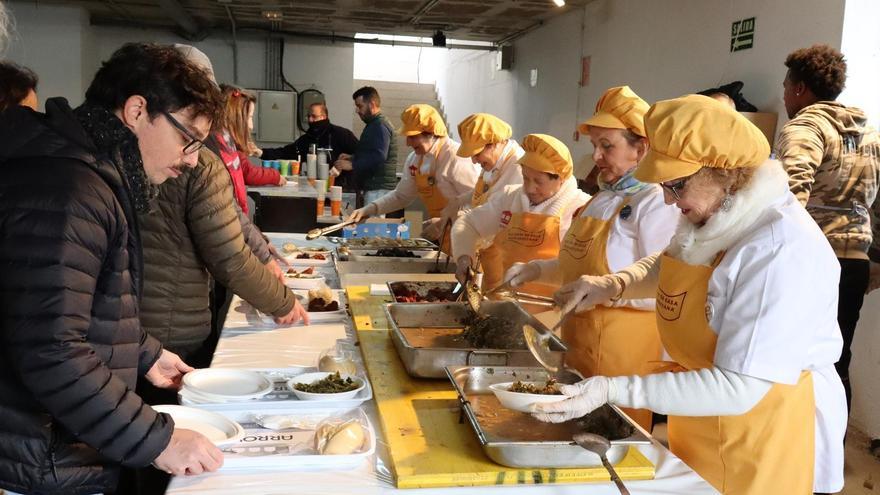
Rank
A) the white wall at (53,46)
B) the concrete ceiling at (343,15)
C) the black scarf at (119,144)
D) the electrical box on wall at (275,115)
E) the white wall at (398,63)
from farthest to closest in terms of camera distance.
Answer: the white wall at (398,63) → the electrical box on wall at (275,115) → the white wall at (53,46) → the concrete ceiling at (343,15) → the black scarf at (119,144)

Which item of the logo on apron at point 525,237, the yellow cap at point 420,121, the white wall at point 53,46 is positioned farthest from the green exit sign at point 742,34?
the white wall at point 53,46

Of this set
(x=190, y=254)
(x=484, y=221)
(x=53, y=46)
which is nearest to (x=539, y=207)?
(x=484, y=221)

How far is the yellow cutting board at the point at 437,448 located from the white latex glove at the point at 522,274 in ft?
2.73

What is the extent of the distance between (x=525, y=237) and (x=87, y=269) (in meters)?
2.12

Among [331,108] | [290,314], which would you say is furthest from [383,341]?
[331,108]

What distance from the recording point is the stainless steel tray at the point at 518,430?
4.43 feet

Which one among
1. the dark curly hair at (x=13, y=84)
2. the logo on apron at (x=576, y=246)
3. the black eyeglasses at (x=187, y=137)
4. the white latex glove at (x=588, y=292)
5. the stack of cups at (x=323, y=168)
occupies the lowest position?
the white latex glove at (x=588, y=292)

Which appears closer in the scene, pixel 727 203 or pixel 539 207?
pixel 727 203

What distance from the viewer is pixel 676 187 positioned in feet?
5.07

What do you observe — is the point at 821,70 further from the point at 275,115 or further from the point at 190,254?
the point at 275,115

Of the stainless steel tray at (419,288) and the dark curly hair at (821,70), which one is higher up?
the dark curly hair at (821,70)

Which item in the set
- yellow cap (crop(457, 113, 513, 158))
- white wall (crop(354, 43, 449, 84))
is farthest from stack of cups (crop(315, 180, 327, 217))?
white wall (crop(354, 43, 449, 84))

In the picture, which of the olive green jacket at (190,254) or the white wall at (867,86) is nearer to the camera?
the olive green jacket at (190,254)

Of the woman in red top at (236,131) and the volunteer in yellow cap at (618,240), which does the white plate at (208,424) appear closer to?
the volunteer in yellow cap at (618,240)
